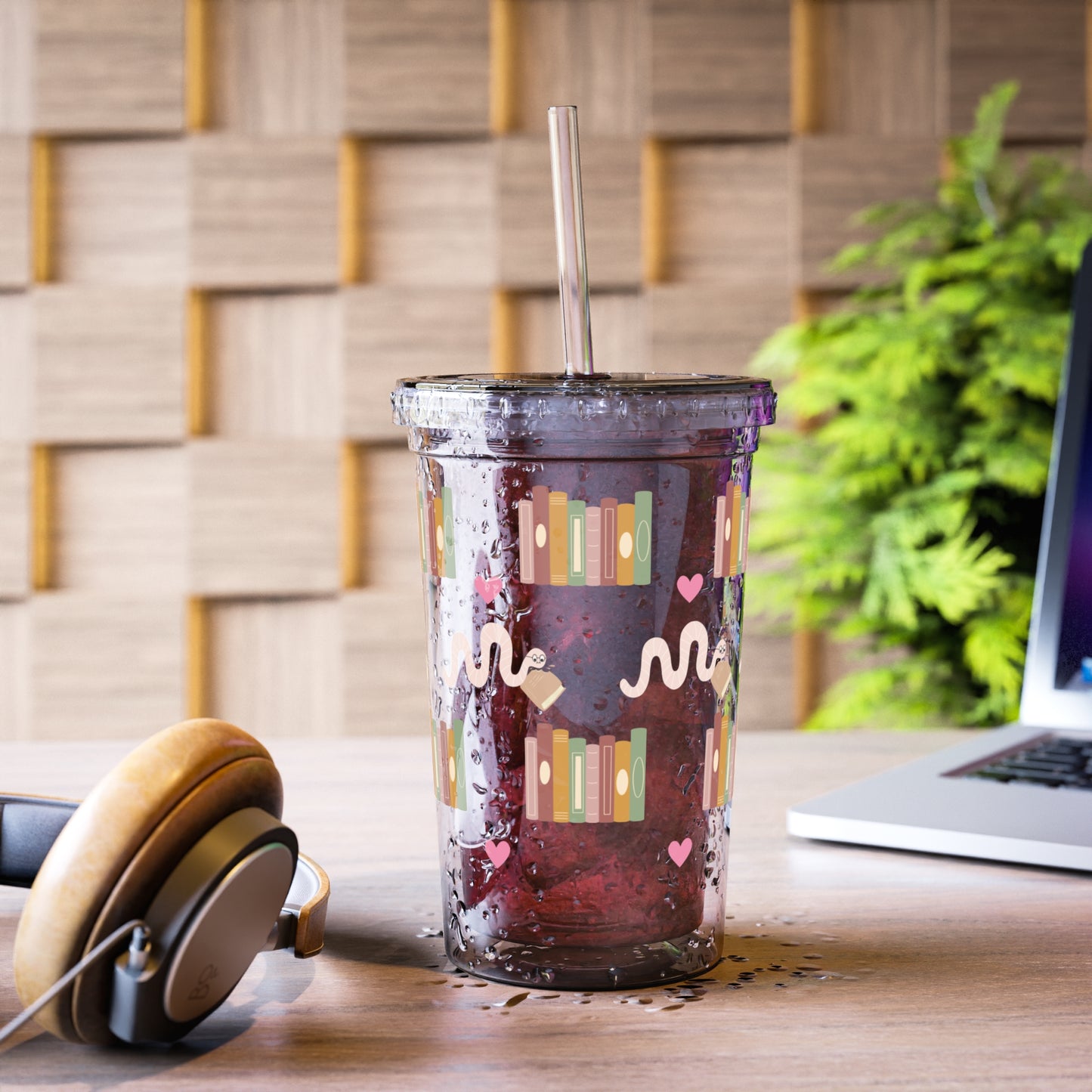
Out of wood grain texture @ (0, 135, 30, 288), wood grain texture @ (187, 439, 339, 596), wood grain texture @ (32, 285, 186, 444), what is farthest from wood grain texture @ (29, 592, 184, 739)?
wood grain texture @ (0, 135, 30, 288)

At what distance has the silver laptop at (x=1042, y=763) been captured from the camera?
53cm

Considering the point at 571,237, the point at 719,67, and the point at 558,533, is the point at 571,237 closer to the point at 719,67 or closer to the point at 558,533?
the point at 558,533

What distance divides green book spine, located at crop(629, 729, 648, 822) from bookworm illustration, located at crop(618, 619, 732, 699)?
13 mm

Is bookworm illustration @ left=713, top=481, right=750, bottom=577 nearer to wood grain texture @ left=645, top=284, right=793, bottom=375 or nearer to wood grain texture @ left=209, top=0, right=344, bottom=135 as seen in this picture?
wood grain texture @ left=645, top=284, right=793, bottom=375

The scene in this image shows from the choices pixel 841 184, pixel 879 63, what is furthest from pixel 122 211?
pixel 879 63

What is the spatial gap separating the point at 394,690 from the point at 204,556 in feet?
1.43

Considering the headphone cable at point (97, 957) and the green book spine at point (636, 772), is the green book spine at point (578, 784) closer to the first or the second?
the green book spine at point (636, 772)

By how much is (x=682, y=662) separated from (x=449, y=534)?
0.27 ft

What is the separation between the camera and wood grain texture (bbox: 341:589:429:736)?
7.59 ft

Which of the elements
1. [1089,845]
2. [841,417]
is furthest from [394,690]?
[1089,845]

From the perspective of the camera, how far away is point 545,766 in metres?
0.37

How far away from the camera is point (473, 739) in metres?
0.39

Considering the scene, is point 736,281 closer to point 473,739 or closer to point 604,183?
point 604,183

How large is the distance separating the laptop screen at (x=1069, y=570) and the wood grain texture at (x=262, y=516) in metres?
1.76
